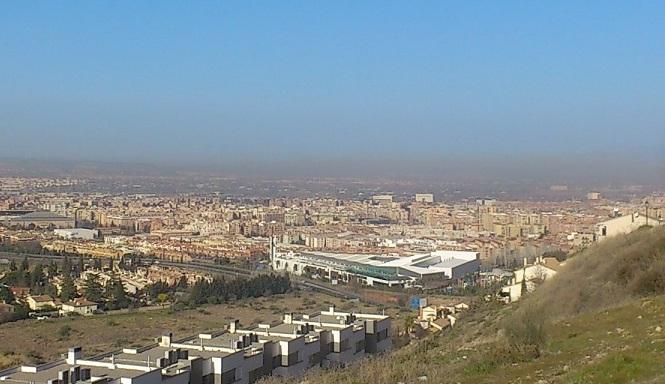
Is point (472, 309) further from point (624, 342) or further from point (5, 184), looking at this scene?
point (5, 184)

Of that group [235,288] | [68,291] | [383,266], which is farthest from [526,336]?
[383,266]

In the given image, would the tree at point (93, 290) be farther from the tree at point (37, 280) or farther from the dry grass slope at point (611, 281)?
the dry grass slope at point (611, 281)

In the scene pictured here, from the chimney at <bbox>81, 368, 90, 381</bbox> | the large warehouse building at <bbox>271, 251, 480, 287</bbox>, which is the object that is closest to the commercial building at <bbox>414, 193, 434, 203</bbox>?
the large warehouse building at <bbox>271, 251, 480, 287</bbox>

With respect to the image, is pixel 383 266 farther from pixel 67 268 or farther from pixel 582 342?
pixel 582 342

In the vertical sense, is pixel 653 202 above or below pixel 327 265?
above

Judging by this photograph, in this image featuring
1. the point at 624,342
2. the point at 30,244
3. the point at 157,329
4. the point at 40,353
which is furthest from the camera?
the point at 30,244

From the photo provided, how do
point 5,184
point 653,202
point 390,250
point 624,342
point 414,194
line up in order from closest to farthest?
point 624,342, point 653,202, point 390,250, point 414,194, point 5,184

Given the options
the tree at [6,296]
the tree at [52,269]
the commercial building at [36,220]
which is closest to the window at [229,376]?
the tree at [6,296]

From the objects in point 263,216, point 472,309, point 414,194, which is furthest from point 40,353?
point 414,194

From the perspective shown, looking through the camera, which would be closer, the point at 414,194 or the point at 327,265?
the point at 327,265
